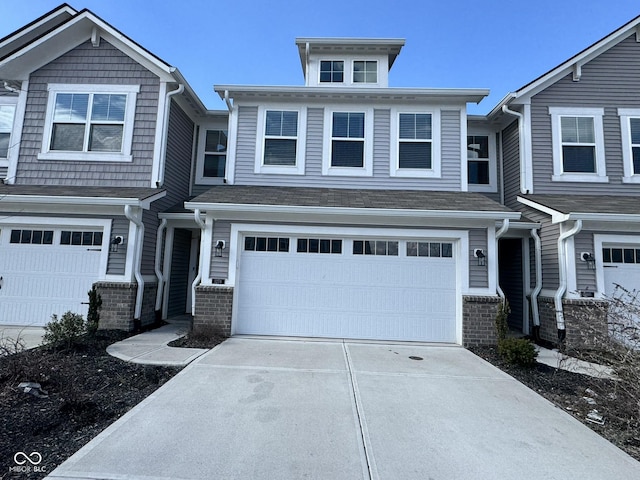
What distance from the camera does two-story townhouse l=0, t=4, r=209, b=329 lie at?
7.30 meters

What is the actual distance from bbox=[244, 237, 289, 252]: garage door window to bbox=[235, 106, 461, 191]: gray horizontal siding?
1803mm

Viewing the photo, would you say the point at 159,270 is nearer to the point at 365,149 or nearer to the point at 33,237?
the point at 33,237

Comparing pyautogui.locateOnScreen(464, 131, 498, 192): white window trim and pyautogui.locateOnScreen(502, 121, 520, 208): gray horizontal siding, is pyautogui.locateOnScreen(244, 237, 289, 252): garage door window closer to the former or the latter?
pyautogui.locateOnScreen(464, 131, 498, 192): white window trim

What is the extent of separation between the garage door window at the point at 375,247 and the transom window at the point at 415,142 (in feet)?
7.56

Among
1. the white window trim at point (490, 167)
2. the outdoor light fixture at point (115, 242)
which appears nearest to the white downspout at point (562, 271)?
the white window trim at point (490, 167)

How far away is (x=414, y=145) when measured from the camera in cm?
840

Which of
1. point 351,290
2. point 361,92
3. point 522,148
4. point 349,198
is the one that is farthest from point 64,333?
point 522,148

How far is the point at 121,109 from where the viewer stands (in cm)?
827

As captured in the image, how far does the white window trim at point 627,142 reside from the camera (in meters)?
8.20

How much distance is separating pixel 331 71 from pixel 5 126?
8758 millimetres

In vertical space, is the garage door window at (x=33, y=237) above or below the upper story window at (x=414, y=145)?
below

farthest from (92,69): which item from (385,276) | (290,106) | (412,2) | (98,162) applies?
(412,2)

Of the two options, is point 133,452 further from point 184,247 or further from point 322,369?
point 184,247

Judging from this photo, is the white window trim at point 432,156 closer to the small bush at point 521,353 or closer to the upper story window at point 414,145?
the upper story window at point 414,145
